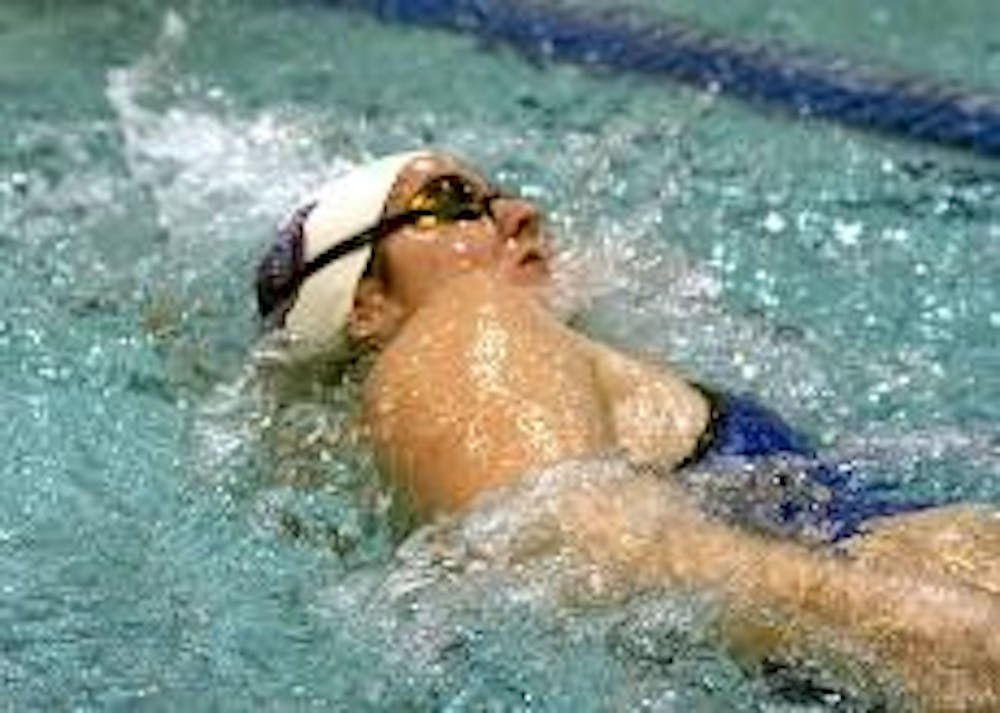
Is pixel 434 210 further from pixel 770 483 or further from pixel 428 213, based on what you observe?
pixel 770 483

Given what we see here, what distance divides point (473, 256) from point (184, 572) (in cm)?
57

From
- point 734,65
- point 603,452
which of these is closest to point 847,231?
point 734,65

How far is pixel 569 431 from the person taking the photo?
279 centimetres

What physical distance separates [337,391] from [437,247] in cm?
25

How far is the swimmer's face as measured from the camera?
3.20m

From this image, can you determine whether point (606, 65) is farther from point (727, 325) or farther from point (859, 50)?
point (727, 325)

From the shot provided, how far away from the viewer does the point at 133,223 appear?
4473mm

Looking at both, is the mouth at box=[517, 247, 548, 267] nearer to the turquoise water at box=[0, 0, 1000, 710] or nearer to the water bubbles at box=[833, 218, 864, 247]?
the turquoise water at box=[0, 0, 1000, 710]

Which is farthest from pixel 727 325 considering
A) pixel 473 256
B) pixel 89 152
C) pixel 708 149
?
pixel 89 152

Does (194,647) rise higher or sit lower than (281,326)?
lower

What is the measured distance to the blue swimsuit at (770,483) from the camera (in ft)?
9.73

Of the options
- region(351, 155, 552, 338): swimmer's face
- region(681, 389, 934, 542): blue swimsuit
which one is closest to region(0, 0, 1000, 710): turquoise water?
region(351, 155, 552, 338): swimmer's face

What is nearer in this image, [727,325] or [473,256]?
[473,256]

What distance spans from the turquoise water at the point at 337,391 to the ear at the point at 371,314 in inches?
4.0
